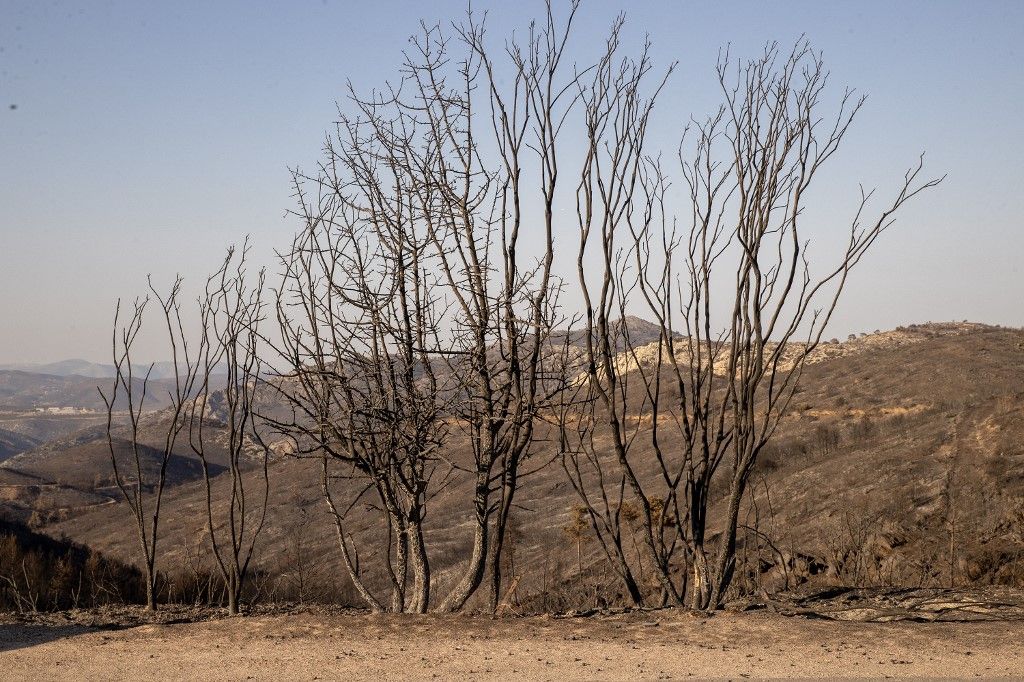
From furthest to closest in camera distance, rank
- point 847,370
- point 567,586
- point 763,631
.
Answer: point 847,370, point 567,586, point 763,631

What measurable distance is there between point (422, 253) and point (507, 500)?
2.21 meters

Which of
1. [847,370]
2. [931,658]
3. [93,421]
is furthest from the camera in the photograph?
[93,421]

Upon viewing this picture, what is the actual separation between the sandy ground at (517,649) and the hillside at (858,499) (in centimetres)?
149

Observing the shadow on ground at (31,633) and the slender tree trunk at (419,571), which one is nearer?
the shadow on ground at (31,633)

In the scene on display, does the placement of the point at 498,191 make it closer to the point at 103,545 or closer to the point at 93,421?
the point at 103,545

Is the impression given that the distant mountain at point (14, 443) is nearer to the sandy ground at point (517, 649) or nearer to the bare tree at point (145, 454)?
the bare tree at point (145, 454)

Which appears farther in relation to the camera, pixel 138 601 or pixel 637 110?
pixel 138 601

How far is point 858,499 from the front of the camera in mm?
15641

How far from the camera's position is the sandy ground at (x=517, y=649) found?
548 cm

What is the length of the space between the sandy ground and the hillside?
1.49 m

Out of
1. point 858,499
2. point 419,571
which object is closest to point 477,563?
point 419,571

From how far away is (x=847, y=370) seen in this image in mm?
29594

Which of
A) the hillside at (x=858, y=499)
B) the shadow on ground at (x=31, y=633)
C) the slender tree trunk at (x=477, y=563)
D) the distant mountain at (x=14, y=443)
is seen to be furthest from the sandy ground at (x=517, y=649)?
the distant mountain at (x=14, y=443)

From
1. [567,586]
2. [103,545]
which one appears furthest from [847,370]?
[103,545]
